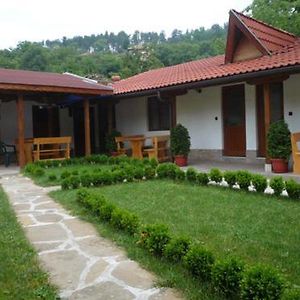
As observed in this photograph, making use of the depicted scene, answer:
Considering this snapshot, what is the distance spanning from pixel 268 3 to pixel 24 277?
21.8 metres

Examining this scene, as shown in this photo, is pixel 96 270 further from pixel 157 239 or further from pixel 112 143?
pixel 112 143

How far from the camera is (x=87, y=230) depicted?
16.9 ft

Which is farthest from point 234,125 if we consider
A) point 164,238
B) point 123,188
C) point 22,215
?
point 164,238

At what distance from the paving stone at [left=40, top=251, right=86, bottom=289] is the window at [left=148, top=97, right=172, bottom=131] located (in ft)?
34.9

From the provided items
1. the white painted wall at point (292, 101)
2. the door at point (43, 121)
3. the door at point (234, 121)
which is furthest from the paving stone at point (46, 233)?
the door at point (43, 121)

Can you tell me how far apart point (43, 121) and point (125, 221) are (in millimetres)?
13541

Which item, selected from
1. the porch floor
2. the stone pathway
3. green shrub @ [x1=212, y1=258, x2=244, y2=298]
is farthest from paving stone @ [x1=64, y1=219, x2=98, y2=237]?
the porch floor

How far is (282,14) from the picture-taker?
2045 cm

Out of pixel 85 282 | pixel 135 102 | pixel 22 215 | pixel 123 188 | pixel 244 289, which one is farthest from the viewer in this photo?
pixel 135 102

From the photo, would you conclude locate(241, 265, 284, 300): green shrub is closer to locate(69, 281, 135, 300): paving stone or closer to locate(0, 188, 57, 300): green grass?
locate(69, 281, 135, 300): paving stone

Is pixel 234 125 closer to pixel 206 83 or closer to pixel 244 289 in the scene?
pixel 206 83

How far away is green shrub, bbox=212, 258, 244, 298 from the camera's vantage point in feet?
9.97

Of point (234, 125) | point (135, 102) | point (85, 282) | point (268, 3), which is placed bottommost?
point (85, 282)

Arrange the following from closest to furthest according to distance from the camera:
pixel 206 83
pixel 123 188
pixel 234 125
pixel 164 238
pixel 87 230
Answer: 1. pixel 164 238
2. pixel 87 230
3. pixel 123 188
4. pixel 206 83
5. pixel 234 125
